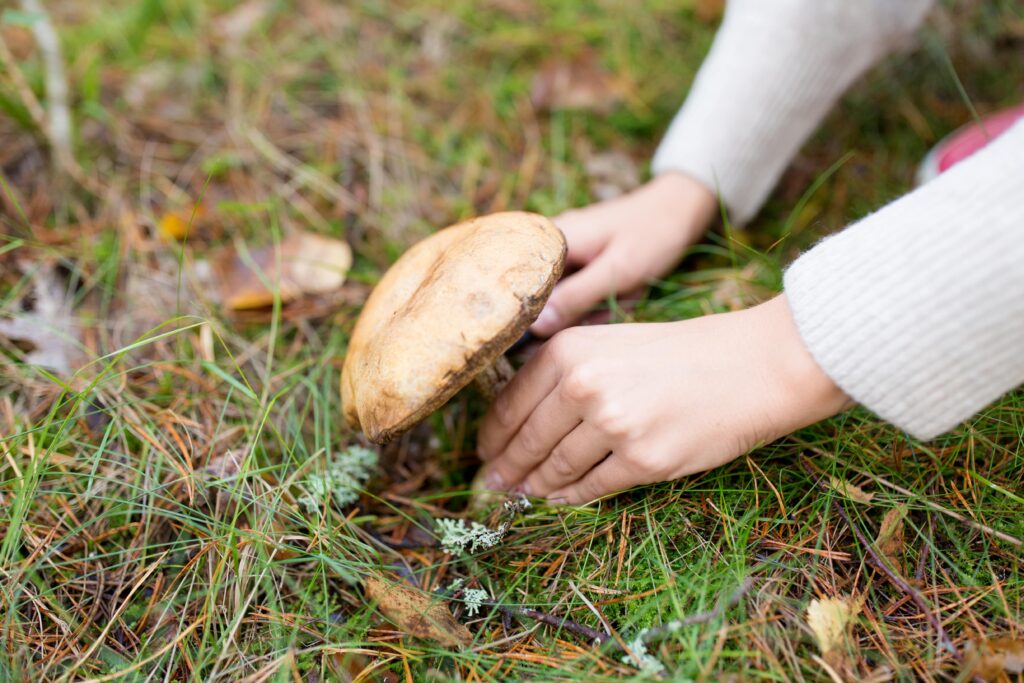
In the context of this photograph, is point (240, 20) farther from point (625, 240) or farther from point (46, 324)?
point (625, 240)

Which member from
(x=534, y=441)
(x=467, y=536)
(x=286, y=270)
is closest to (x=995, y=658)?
(x=534, y=441)

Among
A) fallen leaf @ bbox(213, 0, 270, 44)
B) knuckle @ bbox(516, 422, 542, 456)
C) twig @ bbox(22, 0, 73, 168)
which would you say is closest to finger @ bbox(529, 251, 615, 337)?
knuckle @ bbox(516, 422, 542, 456)

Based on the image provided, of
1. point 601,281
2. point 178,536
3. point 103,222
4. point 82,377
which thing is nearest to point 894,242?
point 601,281

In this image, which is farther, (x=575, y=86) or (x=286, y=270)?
(x=575, y=86)

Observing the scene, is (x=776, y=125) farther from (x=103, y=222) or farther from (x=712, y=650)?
(x=103, y=222)

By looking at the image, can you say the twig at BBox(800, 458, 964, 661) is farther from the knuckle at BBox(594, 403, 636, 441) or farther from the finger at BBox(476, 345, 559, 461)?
the finger at BBox(476, 345, 559, 461)
